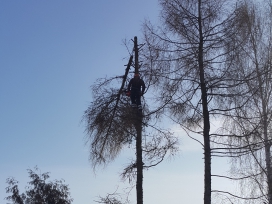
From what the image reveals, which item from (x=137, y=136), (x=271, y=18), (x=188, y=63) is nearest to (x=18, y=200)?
(x=137, y=136)

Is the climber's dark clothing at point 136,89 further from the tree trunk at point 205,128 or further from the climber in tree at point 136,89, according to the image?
the tree trunk at point 205,128

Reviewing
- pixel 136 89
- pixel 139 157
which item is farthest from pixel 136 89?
pixel 139 157

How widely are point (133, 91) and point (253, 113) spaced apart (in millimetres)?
2597

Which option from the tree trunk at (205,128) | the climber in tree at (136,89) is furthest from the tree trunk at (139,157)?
the tree trunk at (205,128)

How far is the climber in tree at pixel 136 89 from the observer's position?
466 inches

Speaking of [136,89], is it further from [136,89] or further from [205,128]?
[205,128]

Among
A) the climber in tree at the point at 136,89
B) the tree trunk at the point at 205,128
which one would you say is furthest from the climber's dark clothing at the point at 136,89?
the tree trunk at the point at 205,128

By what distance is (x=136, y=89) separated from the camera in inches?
466

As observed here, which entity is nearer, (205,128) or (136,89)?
(205,128)

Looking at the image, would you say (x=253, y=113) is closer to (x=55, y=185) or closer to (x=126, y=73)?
(x=126, y=73)

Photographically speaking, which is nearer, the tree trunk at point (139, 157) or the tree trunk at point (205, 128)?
the tree trunk at point (205, 128)

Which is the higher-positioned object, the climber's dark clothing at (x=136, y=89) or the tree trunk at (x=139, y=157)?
the climber's dark clothing at (x=136, y=89)

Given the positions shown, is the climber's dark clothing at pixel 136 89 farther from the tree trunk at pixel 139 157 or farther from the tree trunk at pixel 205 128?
the tree trunk at pixel 205 128

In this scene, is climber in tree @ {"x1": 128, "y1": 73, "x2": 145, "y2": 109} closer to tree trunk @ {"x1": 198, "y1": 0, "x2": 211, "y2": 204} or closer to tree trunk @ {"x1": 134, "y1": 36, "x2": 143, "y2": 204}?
tree trunk @ {"x1": 134, "y1": 36, "x2": 143, "y2": 204}
